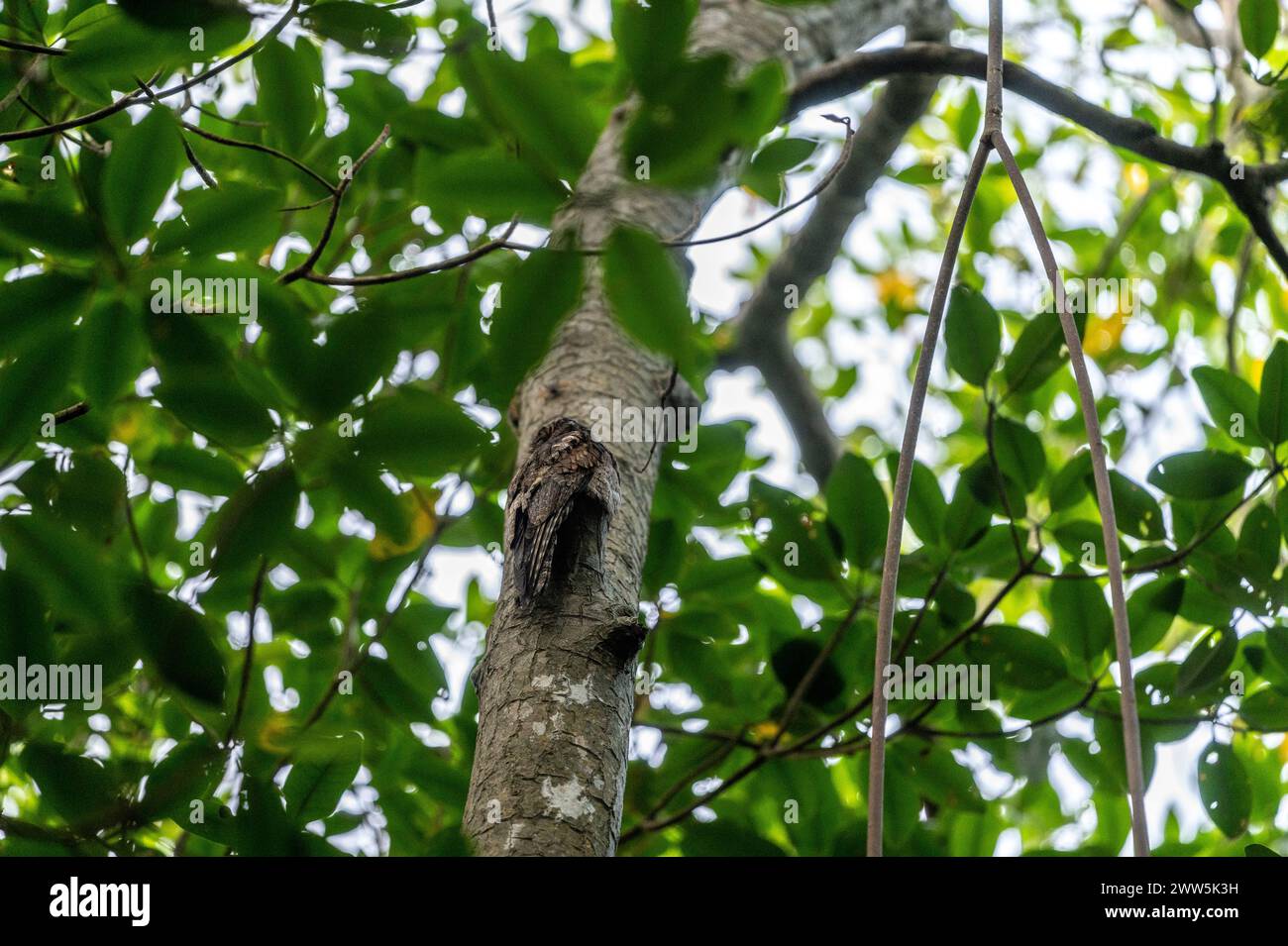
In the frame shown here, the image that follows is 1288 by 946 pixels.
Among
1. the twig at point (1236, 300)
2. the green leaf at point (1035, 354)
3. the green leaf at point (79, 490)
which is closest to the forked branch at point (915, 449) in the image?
the green leaf at point (1035, 354)

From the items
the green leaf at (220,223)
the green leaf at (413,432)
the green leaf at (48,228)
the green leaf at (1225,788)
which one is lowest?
the green leaf at (1225,788)

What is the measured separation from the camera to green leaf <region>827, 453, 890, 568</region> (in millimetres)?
1893

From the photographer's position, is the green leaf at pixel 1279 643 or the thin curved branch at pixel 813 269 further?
the thin curved branch at pixel 813 269

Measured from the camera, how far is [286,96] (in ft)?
5.68

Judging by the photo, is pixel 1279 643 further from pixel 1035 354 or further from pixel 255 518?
pixel 255 518

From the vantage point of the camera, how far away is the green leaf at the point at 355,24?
3.99 ft

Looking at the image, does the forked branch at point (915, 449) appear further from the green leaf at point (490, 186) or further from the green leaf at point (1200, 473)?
the green leaf at point (1200, 473)

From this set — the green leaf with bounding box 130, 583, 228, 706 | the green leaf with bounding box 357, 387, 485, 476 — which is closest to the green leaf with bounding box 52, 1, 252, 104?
the green leaf with bounding box 357, 387, 485, 476

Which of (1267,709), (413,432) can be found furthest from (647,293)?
(1267,709)

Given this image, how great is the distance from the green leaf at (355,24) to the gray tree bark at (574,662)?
299 mm

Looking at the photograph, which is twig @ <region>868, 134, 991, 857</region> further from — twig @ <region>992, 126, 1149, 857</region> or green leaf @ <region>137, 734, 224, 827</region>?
green leaf @ <region>137, 734, 224, 827</region>

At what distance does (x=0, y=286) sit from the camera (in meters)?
1.28

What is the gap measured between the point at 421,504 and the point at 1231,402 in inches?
63.4

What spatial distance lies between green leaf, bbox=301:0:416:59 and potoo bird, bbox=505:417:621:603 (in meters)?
0.57
